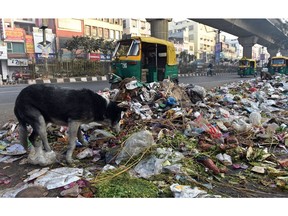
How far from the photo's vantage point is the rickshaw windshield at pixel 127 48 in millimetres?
8148

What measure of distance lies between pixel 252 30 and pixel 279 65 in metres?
4.86

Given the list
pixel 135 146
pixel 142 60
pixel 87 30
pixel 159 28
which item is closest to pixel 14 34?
pixel 87 30

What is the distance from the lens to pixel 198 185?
8.50ft

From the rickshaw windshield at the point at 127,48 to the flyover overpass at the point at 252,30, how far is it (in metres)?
9.70

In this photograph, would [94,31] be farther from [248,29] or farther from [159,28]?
[159,28]

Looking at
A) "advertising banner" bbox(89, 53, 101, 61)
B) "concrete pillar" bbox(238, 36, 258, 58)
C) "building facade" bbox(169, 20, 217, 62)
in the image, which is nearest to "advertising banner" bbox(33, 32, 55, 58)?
"advertising banner" bbox(89, 53, 101, 61)

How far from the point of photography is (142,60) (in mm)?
9102

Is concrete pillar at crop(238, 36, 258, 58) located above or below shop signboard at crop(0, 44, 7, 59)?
above

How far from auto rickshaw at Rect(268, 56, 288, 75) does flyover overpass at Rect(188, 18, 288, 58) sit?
256 cm

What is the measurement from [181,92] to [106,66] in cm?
1507

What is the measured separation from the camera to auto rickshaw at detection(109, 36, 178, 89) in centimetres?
805

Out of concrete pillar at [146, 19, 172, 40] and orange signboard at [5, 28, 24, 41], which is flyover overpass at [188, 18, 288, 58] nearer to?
A: concrete pillar at [146, 19, 172, 40]

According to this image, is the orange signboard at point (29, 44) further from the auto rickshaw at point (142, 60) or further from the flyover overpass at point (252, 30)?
the auto rickshaw at point (142, 60)

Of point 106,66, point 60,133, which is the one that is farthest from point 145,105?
point 106,66
